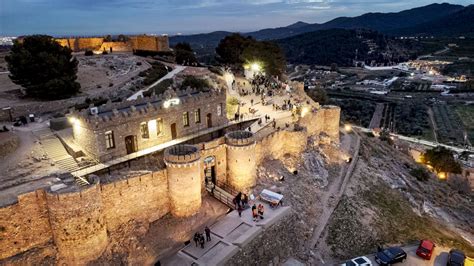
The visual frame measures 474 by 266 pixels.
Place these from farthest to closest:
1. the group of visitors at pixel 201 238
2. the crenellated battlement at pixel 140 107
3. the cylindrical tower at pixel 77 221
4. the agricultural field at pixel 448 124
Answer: the agricultural field at pixel 448 124 < the crenellated battlement at pixel 140 107 < the group of visitors at pixel 201 238 < the cylindrical tower at pixel 77 221

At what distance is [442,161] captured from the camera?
46.3 metres

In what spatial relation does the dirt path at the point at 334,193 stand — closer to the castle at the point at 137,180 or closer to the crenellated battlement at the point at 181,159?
the castle at the point at 137,180

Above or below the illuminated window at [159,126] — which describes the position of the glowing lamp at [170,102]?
above

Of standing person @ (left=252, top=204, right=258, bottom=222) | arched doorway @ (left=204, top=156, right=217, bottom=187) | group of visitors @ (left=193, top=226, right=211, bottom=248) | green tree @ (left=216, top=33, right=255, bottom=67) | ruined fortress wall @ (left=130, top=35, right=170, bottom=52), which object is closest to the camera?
group of visitors @ (left=193, top=226, right=211, bottom=248)

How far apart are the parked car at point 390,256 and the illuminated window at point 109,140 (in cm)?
1770

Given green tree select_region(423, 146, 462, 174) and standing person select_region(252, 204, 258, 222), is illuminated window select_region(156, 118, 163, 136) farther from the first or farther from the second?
green tree select_region(423, 146, 462, 174)

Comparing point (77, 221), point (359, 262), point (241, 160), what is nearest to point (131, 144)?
point (241, 160)

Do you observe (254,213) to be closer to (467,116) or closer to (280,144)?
(280,144)

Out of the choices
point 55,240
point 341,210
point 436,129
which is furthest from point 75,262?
point 436,129

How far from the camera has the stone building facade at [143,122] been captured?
21906mm

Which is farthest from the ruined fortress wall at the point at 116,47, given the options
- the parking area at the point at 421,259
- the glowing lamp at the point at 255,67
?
the parking area at the point at 421,259

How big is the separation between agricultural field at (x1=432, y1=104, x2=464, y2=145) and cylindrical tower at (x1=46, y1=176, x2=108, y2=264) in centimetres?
6726

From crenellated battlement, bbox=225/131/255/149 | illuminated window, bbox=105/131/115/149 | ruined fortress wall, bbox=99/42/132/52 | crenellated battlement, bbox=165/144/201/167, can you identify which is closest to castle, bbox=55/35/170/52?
ruined fortress wall, bbox=99/42/132/52

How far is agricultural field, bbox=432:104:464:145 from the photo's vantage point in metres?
69.9
